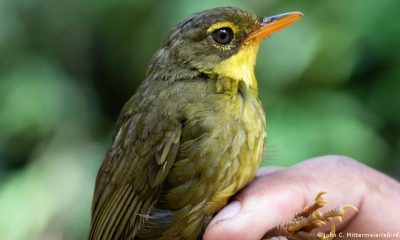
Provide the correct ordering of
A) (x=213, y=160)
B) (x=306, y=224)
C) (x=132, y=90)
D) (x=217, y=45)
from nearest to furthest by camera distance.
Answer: (x=213, y=160)
(x=306, y=224)
(x=217, y=45)
(x=132, y=90)

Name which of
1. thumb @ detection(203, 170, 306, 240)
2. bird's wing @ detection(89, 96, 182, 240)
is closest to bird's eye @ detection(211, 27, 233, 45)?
bird's wing @ detection(89, 96, 182, 240)

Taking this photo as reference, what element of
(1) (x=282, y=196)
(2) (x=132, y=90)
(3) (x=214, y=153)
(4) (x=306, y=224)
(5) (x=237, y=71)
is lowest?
(4) (x=306, y=224)

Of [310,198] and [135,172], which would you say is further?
[310,198]

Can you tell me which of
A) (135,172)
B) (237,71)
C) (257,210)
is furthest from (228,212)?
(237,71)

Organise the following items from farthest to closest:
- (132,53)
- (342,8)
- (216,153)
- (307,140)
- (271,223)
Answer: (132,53)
(342,8)
(307,140)
(271,223)
(216,153)

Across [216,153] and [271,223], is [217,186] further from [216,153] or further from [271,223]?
[271,223]

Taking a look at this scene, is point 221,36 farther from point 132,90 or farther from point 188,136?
point 132,90

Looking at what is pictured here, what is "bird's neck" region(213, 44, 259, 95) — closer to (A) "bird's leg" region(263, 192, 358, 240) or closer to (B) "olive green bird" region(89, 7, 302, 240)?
(B) "olive green bird" region(89, 7, 302, 240)

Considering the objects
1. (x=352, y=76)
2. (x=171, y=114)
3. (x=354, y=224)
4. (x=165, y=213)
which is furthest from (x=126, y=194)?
(x=352, y=76)
